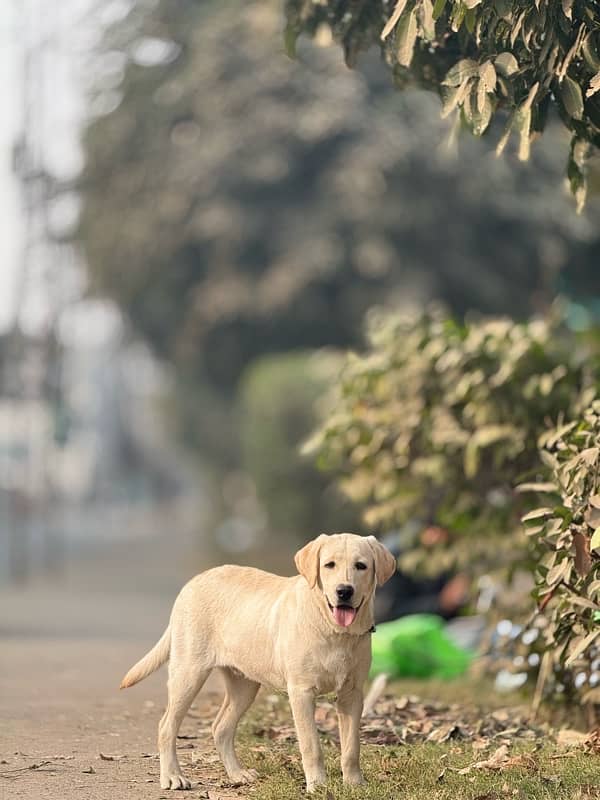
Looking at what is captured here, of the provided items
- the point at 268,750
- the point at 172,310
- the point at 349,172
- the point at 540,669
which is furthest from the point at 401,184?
the point at 268,750

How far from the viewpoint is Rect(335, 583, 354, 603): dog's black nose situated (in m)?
5.75

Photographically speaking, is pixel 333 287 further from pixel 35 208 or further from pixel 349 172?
pixel 35 208

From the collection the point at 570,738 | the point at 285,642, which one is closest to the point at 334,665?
the point at 285,642

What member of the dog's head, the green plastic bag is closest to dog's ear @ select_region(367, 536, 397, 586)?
the dog's head

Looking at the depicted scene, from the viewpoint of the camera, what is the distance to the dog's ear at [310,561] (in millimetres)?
5879

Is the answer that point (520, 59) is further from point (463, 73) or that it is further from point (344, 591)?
point (344, 591)

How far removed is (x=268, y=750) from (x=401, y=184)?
68.0 ft

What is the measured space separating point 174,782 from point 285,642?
2.63 feet

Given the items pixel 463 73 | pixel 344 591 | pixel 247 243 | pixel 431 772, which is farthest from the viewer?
pixel 247 243

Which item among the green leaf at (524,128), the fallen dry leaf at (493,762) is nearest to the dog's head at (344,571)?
the fallen dry leaf at (493,762)

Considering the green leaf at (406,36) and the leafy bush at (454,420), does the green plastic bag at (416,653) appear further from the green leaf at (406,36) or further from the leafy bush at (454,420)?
the green leaf at (406,36)

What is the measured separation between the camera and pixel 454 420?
9938 millimetres

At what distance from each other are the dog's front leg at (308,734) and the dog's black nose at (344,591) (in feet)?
1.46

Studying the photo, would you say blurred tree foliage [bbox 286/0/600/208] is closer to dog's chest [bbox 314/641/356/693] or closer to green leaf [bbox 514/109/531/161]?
green leaf [bbox 514/109/531/161]
